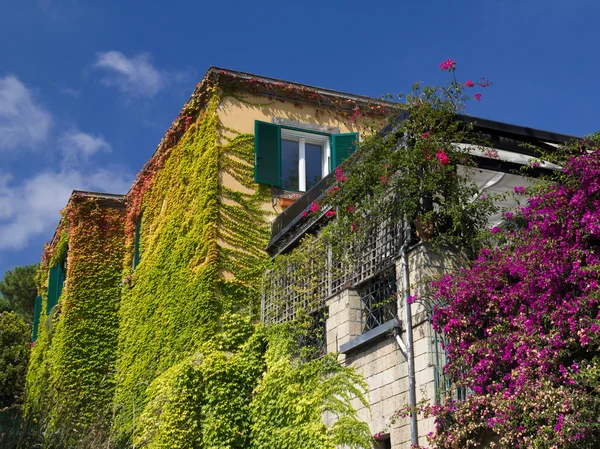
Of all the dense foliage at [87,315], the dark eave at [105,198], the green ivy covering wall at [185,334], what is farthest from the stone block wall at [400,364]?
the dark eave at [105,198]

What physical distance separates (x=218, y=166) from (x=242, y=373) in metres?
4.21

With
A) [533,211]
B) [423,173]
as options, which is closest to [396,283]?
[423,173]

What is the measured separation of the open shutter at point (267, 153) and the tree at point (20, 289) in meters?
28.7

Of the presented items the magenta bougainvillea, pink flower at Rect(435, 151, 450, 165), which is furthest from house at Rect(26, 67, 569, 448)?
pink flower at Rect(435, 151, 450, 165)

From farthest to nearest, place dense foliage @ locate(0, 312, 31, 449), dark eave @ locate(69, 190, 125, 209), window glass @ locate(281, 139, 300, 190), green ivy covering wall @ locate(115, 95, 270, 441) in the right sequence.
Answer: dense foliage @ locate(0, 312, 31, 449)
dark eave @ locate(69, 190, 125, 209)
window glass @ locate(281, 139, 300, 190)
green ivy covering wall @ locate(115, 95, 270, 441)

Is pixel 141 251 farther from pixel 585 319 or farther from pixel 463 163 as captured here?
pixel 585 319

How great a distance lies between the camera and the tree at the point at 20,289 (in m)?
41.5

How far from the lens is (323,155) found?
16.3 m

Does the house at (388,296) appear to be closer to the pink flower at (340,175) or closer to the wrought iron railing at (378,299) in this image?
the wrought iron railing at (378,299)

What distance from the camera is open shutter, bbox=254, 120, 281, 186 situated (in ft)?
50.3

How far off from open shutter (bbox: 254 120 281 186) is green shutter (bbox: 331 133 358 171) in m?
1.12

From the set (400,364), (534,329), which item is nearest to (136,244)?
(400,364)

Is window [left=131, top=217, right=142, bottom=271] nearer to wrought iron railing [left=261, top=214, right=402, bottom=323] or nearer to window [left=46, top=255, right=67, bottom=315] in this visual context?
window [left=46, top=255, right=67, bottom=315]

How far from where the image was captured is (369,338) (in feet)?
33.2
